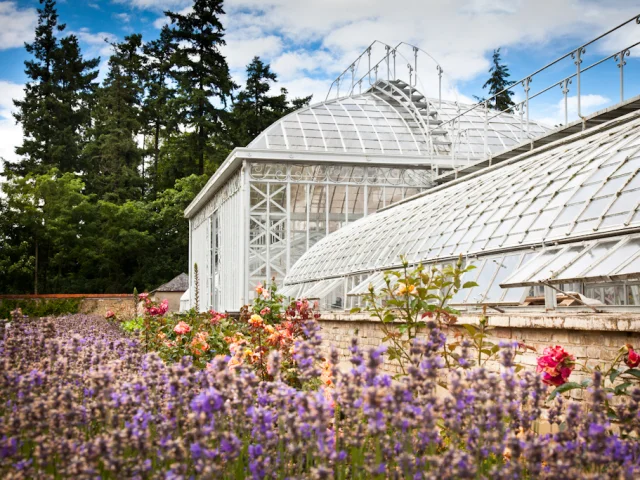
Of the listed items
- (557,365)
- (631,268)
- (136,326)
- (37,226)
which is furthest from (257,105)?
(557,365)

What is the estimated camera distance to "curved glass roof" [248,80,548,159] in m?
20.4

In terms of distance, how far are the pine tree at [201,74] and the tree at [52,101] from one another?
8.10 meters

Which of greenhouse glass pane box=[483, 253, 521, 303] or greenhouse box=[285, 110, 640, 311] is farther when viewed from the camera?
greenhouse glass pane box=[483, 253, 521, 303]

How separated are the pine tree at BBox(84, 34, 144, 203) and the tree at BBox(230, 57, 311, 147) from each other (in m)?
7.72

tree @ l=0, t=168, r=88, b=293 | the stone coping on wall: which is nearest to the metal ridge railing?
the stone coping on wall

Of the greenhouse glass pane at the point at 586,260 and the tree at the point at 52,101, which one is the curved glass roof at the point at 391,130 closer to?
the greenhouse glass pane at the point at 586,260

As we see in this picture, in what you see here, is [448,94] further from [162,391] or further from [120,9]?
[162,391]

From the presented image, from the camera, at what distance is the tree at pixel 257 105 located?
129ft

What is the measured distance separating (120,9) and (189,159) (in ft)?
49.7

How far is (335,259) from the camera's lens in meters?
15.9

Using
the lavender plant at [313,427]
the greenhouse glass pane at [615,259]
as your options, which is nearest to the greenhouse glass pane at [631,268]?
the greenhouse glass pane at [615,259]

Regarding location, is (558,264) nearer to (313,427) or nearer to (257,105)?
(313,427)

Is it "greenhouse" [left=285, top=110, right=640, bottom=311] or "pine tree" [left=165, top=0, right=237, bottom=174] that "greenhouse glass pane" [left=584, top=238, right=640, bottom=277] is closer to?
"greenhouse" [left=285, top=110, right=640, bottom=311]

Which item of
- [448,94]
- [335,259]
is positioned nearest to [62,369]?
[335,259]
